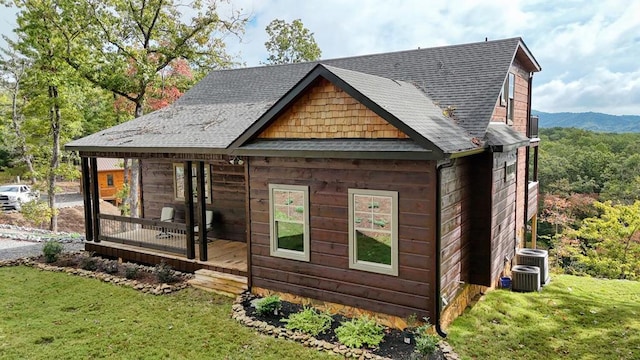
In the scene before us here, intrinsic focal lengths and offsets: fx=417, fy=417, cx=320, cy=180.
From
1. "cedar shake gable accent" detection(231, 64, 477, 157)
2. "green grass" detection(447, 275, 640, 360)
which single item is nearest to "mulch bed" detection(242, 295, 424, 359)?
"green grass" detection(447, 275, 640, 360)

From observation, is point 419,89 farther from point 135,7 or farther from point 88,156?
point 135,7

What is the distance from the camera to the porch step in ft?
30.1

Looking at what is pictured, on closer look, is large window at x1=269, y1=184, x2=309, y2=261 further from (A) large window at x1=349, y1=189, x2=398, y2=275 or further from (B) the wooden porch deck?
(B) the wooden porch deck

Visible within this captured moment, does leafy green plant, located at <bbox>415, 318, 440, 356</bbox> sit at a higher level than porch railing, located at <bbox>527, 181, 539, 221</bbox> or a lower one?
lower

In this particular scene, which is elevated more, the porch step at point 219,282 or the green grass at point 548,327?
the porch step at point 219,282

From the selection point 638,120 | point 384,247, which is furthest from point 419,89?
point 638,120

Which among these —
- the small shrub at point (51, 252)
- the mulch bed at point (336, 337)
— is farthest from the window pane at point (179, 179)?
the mulch bed at point (336, 337)

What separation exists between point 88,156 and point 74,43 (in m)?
7.67

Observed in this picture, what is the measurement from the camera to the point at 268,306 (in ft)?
25.7

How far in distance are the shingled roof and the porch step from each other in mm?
2885

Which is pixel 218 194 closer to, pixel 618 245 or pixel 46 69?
pixel 46 69

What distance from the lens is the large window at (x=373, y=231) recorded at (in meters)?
7.17

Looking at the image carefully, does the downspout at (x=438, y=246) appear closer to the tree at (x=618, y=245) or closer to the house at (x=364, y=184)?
the house at (x=364, y=184)

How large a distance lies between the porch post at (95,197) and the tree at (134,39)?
4.76 meters
